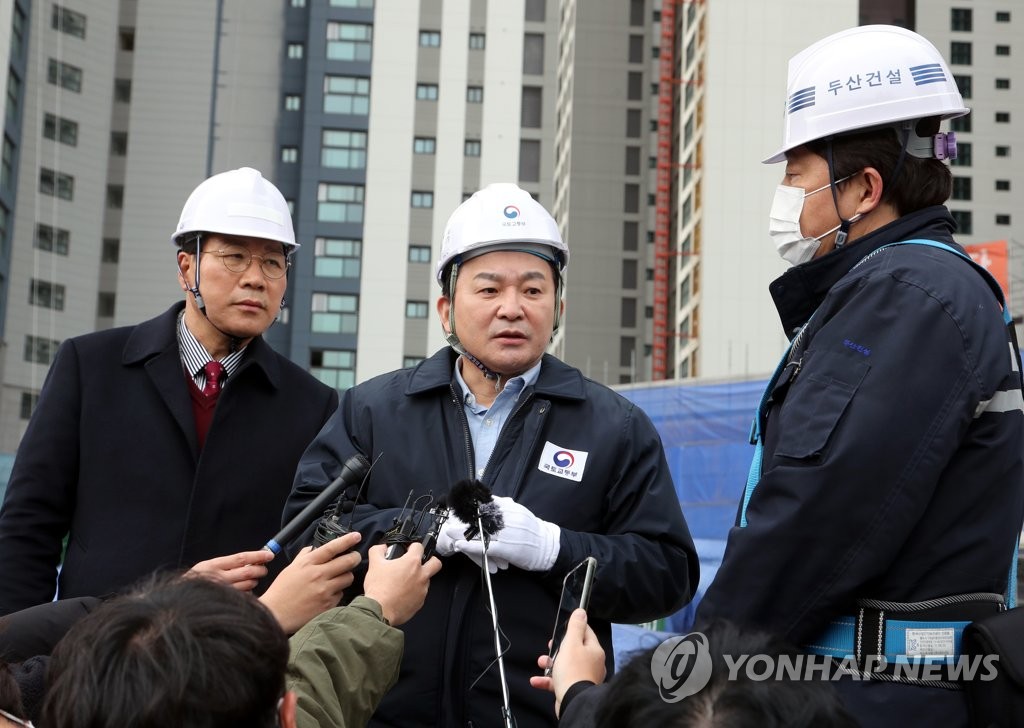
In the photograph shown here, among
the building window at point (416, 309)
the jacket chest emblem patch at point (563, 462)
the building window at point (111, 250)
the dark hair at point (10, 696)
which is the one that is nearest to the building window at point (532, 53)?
the building window at point (416, 309)

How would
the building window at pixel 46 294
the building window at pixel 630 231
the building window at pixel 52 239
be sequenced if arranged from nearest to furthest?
the building window at pixel 46 294
the building window at pixel 52 239
the building window at pixel 630 231

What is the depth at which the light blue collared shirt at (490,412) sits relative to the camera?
13.5 ft

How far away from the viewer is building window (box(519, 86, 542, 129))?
80.2 metres

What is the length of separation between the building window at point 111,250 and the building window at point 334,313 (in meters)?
10.7

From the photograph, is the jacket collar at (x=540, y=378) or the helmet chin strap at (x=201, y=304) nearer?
the jacket collar at (x=540, y=378)

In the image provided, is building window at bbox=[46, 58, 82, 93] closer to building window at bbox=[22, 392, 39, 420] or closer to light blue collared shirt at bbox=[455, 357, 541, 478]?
building window at bbox=[22, 392, 39, 420]

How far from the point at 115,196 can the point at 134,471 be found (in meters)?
67.7

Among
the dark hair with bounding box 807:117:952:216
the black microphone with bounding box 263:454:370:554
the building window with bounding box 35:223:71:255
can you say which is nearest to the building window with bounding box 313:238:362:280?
the building window with bounding box 35:223:71:255

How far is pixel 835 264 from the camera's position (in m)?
3.38

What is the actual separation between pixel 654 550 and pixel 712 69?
6211 cm

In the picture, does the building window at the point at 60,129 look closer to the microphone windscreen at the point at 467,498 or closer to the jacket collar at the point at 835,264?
the microphone windscreen at the point at 467,498

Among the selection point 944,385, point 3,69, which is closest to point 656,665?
point 944,385

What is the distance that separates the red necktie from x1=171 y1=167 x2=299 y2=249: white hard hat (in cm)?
44

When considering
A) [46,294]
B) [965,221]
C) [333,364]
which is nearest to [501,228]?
[46,294]
